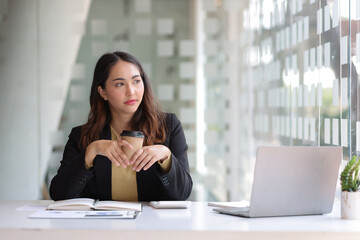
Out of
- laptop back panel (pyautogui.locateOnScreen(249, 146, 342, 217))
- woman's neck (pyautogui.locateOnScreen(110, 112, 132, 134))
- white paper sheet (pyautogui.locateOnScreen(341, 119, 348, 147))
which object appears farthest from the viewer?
woman's neck (pyautogui.locateOnScreen(110, 112, 132, 134))

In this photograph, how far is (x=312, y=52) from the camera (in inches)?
120

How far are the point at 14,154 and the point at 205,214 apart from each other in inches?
129

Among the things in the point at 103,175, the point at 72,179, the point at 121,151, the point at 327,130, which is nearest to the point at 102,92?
the point at 103,175

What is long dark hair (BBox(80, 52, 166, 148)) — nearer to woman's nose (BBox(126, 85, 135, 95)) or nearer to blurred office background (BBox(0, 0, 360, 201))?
woman's nose (BBox(126, 85, 135, 95))

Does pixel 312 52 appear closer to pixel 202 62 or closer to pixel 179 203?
pixel 179 203

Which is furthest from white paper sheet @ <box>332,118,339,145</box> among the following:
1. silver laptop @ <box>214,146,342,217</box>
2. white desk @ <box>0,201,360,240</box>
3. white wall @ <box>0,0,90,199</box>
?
white wall @ <box>0,0,90,199</box>

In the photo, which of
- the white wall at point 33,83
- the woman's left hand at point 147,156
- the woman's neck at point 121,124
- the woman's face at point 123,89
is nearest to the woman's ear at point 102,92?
the woman's face at point 123,89

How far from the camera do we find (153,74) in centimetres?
493

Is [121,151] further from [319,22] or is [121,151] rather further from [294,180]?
[319,22]

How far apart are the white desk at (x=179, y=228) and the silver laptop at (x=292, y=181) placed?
6 cm

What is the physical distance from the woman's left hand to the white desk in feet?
1.08

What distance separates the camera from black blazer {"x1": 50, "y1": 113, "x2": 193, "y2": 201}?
2.38m

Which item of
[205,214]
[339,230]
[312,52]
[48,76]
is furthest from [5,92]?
[339,230]

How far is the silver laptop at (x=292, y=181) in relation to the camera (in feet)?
6.20
